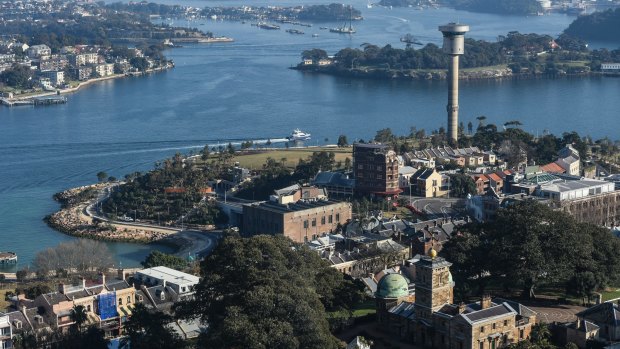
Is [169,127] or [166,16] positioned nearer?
[169,127]

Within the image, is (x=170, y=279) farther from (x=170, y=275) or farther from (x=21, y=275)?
(x=21, y=275)

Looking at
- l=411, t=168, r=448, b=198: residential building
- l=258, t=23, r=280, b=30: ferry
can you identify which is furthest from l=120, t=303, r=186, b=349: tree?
l=258, t=23, r=280, b=30: ferry

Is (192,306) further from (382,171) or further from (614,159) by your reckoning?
(614,159)

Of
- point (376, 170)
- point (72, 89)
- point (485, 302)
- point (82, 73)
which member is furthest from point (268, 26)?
point (485, 302)

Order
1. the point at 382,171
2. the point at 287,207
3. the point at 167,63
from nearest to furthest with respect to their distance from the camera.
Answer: the point at 287,207
the point at 382,171
the point at 167,63

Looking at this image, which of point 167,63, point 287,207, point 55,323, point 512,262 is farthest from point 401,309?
point 167,63

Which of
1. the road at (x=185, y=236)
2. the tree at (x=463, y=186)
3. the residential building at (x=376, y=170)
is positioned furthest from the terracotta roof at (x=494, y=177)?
the road at (x=185, y=236)

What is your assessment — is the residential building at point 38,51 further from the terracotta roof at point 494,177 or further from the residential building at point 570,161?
the terracotta roof at point 494,177
